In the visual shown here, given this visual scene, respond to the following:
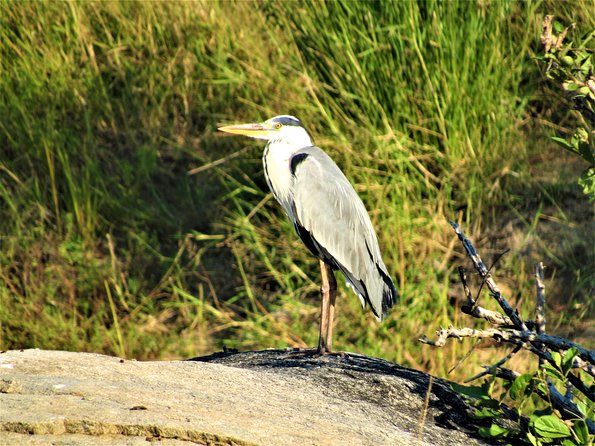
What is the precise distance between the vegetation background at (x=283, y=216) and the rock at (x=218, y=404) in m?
1.81

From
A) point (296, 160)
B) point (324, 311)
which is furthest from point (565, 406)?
point (296, 160)

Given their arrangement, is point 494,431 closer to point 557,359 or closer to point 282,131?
point 557,359

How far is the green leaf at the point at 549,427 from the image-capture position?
2705 millimetres

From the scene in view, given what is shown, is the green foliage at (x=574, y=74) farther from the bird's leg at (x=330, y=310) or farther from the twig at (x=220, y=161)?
the twig at (x=220, y=161)

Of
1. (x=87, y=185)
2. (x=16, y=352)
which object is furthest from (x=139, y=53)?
(x=16, y=352)

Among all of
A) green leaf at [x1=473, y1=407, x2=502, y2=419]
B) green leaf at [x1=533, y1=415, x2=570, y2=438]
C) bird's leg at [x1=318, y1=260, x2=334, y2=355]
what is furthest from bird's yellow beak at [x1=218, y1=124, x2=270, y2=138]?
green leaf at [x1=533, y1=415, x2=570, y2=438]

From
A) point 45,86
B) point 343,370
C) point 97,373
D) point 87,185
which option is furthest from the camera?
point 45,86

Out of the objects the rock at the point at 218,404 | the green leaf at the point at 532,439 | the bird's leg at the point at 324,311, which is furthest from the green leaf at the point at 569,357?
the bird's leg at the point at 324,311

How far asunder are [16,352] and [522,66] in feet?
12.1

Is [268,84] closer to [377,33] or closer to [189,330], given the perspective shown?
[377,33]

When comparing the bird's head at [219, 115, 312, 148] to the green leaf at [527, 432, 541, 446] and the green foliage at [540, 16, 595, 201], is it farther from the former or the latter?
the green leaf at [527, 432, 541, 446]

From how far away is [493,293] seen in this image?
3.01 meters

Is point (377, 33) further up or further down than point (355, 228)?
further up

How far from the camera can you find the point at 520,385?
110 inches
